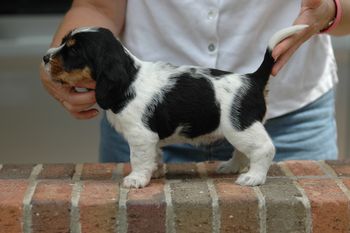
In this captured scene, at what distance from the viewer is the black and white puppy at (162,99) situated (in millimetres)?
1107

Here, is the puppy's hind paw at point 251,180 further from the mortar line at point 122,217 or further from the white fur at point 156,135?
the mortar line at point 122,217

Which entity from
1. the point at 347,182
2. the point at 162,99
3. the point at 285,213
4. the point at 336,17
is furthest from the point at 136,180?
the point at 336,17

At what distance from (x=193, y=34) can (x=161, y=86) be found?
300 mm

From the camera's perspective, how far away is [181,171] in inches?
50.9

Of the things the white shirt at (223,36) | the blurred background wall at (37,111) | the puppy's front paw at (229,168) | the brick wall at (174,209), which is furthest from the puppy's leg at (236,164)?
the blurred background wall at (37,111)

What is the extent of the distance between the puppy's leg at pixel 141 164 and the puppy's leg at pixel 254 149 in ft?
0.44

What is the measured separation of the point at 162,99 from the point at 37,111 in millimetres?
1512

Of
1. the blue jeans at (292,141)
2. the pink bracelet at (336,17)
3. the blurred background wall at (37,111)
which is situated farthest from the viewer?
the blurred background wall at (37,111)

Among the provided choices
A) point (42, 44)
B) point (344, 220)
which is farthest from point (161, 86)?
point (42, 44)

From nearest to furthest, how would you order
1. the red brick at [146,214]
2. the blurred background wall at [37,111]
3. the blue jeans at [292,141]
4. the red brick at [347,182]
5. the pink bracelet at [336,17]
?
the red brick at [146,214], the red brick at [347,182], the pink bracelet at [336,17], the blue jeans at [292,141], the blurred background wall at [37,111]

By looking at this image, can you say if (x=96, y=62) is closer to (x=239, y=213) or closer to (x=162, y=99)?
(x=162, y=99)

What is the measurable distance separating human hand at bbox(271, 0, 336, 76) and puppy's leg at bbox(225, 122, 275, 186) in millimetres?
119

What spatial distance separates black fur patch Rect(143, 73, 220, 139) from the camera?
44.6 inches

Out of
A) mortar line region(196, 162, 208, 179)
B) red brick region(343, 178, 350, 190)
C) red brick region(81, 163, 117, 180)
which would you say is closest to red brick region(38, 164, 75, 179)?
red brick region(81, 163, 117, 180)
